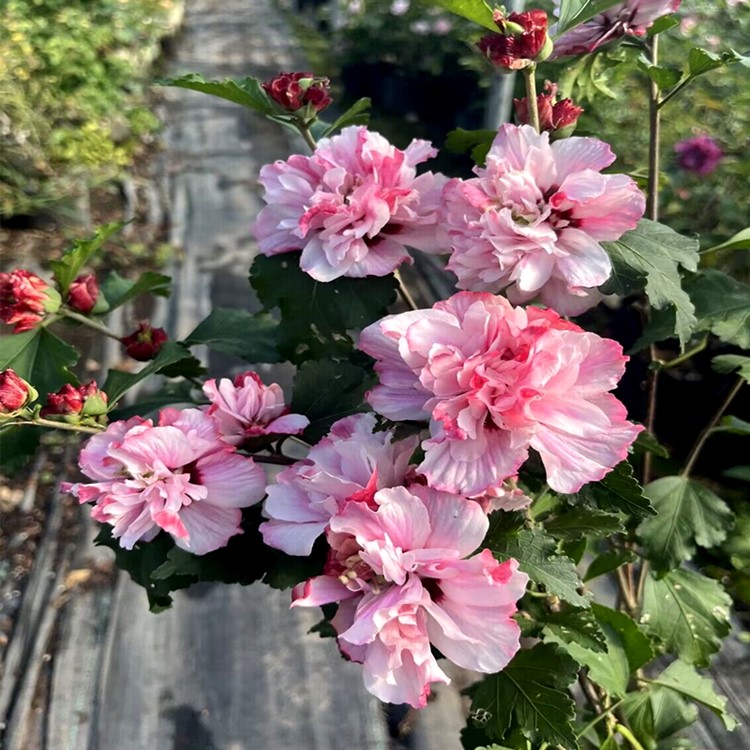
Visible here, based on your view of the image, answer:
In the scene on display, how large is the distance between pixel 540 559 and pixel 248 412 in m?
0.29

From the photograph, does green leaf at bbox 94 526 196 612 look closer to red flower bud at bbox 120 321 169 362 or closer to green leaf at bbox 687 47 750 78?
red flower bud at bbox 120 321 169 362

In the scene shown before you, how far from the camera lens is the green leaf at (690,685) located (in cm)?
98

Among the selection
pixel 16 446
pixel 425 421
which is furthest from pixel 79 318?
pixel 425 421

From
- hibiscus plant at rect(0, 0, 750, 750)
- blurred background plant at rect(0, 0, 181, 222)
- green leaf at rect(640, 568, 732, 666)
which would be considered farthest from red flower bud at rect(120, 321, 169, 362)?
blurred background plant at rect(0, 0, 181, 222)

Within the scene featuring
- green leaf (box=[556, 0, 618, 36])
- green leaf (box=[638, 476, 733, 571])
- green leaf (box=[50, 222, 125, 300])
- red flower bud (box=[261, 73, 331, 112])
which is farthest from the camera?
green leaf (box=[638, 476, 733, 571])

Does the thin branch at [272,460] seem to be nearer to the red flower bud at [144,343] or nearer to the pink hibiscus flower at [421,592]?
the pink hibiscus flower at [421,592]

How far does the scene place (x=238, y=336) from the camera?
35.7 inches

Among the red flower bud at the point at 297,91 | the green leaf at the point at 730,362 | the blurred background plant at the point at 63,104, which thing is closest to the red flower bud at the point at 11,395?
the red flower bud at the point at 297,91

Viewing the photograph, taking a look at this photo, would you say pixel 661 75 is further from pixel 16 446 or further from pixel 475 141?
pixel 16 446

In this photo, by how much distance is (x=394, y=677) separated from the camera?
498 millimetres

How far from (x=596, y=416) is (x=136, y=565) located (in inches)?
18.4

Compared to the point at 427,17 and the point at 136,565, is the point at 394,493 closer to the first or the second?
the point at 136,565

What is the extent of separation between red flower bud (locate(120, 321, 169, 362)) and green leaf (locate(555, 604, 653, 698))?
2.00 ft

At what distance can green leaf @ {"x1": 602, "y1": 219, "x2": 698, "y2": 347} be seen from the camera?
0.61 meters
